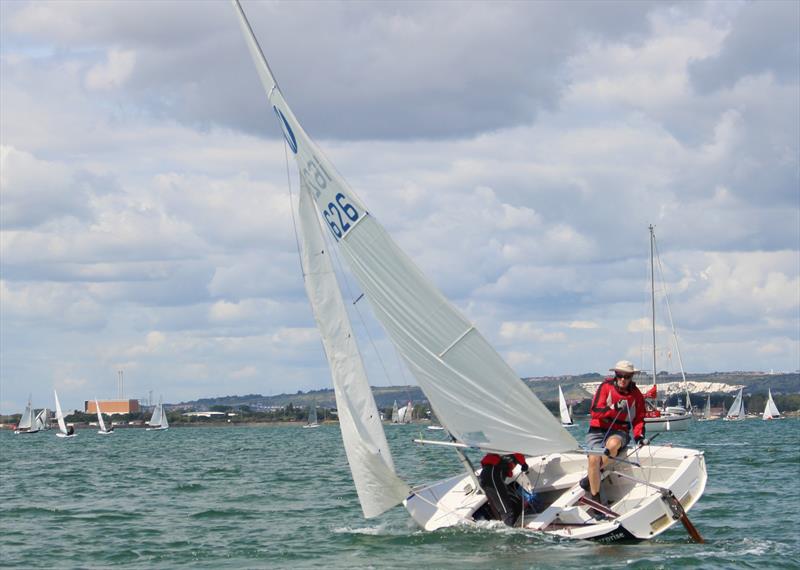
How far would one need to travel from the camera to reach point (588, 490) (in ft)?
55.4

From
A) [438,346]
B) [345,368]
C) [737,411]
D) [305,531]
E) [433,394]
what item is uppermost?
[438,346]

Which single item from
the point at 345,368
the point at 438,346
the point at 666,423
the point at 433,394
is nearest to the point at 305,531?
the point at 345,368

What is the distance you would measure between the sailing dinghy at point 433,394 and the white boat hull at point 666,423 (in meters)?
36.4

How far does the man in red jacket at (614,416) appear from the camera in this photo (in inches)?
654

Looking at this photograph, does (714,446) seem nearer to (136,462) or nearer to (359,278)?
(136,462)

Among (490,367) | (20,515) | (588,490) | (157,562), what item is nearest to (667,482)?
(588,490)

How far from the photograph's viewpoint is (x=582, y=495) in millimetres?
16906

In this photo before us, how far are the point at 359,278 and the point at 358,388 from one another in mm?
1761

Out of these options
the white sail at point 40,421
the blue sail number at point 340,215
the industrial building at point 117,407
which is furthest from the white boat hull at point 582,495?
the industrial building at point 117,407

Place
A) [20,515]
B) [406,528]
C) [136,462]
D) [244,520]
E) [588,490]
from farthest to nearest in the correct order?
[136,462] < [20,515] < [244,520] < [406,528] < [588,490]

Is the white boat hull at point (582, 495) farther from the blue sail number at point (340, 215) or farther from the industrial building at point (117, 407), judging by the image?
the industrial building at point (117, 407)

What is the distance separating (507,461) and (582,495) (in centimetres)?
117

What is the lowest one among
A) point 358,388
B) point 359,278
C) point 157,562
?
point 157,562

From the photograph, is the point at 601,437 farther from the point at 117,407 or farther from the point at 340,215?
the point at 117,407
